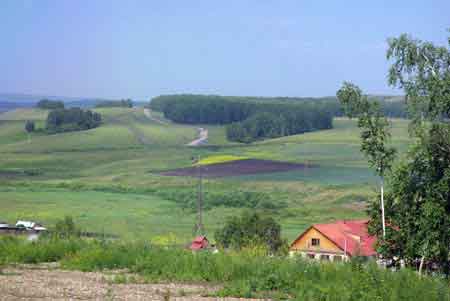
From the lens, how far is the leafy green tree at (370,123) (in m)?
18.1

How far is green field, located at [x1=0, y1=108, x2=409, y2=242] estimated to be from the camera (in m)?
48.9

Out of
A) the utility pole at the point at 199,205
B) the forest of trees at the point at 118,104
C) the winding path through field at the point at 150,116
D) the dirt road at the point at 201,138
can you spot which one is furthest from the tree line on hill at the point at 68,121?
the forest of trees at the point at 118,104

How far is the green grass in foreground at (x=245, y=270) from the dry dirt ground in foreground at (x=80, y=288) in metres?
0.48

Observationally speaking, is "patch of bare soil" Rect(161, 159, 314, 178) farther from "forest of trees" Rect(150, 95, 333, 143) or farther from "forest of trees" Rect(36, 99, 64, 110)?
"forest of trees" Rect(36, 99, 64, 110)

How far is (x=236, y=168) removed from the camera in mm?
77875

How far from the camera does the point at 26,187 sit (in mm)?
64500

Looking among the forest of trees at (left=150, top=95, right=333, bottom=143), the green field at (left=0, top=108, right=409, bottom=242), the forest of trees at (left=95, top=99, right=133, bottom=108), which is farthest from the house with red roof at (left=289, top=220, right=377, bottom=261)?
the forest of trees at (left=95, top=99, right=133, bottom=108)

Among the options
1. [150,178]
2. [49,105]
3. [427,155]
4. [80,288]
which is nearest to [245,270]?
[80,288]

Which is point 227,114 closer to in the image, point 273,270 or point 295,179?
point 295,179

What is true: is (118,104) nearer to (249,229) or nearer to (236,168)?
(236,168)

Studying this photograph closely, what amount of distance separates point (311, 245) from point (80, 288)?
23.4 m

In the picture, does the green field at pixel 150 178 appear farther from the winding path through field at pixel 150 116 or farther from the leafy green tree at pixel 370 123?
the leafy green tree at pixel 370 123

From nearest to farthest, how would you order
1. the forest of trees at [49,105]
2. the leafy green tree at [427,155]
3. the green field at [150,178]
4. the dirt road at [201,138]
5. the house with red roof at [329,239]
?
the leafy green tree at [427,155] → the house with red roof at [329,239] → the green field at [150,178] → the dirt road at [201,138] → the forest of trees at [49,105]

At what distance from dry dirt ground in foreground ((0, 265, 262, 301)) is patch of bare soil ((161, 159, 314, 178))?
202ft
